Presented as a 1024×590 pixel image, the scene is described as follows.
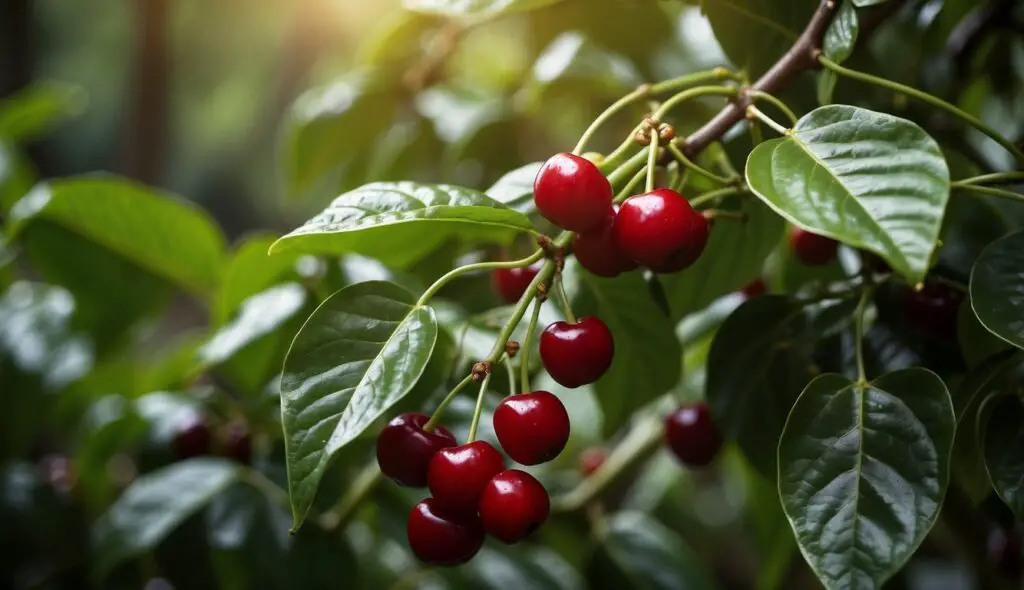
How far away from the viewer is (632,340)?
1.76ft

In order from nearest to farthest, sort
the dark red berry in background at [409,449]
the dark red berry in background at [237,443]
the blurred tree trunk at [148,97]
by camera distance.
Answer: the dark red berry in background at [409,449] → the dark red berry in background at [237,443] → the blurred tree trunk at [148,97]

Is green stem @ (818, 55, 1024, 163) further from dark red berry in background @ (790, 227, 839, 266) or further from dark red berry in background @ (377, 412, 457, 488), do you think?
dark red berry in background @ (377, 412, 457, 488)

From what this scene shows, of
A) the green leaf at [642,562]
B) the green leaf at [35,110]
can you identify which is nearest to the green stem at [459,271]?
the green leaf at [642,562]

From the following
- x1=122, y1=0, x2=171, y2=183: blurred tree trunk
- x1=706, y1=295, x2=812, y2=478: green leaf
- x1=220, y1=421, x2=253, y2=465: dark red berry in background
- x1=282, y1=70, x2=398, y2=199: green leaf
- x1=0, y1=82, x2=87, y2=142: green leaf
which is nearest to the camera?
x1=706, y1=295, x2=812, y2=478: green leaf

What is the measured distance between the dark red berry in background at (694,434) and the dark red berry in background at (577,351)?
217 millimetres

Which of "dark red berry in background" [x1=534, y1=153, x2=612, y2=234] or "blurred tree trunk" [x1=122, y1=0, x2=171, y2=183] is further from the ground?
"dark red berry in background" [x1=534, y1=153, x2=612, y2=234]

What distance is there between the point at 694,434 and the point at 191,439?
1.48ft

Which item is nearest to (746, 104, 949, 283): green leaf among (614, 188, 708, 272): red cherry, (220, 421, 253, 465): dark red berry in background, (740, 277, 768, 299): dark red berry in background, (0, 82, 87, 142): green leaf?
(614, 188, 708, 272): red cherry

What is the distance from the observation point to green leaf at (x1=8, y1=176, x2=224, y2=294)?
2.47 feet

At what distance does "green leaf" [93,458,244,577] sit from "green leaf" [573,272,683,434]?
357mm

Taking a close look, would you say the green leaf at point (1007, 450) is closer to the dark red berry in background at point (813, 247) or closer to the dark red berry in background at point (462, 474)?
the dark red berry in background at point (813, 247)

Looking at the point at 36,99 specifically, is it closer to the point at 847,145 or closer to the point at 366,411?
the point at 366,411

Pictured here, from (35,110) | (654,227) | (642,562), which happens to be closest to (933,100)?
(654,227)

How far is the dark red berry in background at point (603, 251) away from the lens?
40 cm
